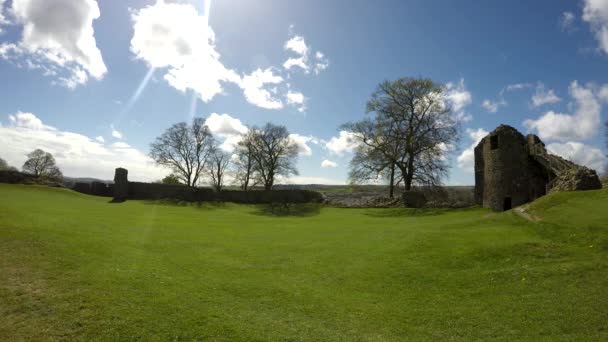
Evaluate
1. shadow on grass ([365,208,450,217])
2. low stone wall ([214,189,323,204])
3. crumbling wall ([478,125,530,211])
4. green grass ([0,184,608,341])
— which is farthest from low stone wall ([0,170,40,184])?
crumbling wall ([478,125,530,211])

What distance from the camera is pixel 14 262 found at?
750cm

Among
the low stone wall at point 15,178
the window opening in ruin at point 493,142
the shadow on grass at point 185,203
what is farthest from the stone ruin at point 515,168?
the low stone wall at point 15,178

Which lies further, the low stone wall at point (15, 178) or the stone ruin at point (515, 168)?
the low stone wall at point (15, 178)

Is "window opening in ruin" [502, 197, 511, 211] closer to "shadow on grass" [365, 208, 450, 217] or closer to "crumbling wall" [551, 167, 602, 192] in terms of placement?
"crumbling wall" [551, 167, 602, 192]

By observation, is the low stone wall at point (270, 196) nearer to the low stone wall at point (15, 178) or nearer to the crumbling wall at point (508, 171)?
the low stone wall at point (15, 178)

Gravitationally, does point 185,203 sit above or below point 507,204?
below

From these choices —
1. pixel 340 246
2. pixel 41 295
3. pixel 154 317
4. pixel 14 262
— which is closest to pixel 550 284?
pixel 340 246

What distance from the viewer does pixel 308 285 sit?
28.8 feet

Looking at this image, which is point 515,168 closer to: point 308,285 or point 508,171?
point 508,171

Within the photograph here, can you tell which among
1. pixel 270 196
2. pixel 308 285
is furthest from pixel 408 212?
pixel 308 285

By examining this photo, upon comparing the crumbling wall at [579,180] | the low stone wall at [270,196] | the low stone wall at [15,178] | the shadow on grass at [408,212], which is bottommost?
the shadow on grass at [408,212]

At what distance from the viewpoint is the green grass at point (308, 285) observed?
19.2 feet

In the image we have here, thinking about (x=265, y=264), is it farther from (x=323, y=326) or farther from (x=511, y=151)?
(x=511, y=151)

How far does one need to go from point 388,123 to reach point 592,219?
24050 millimetres
